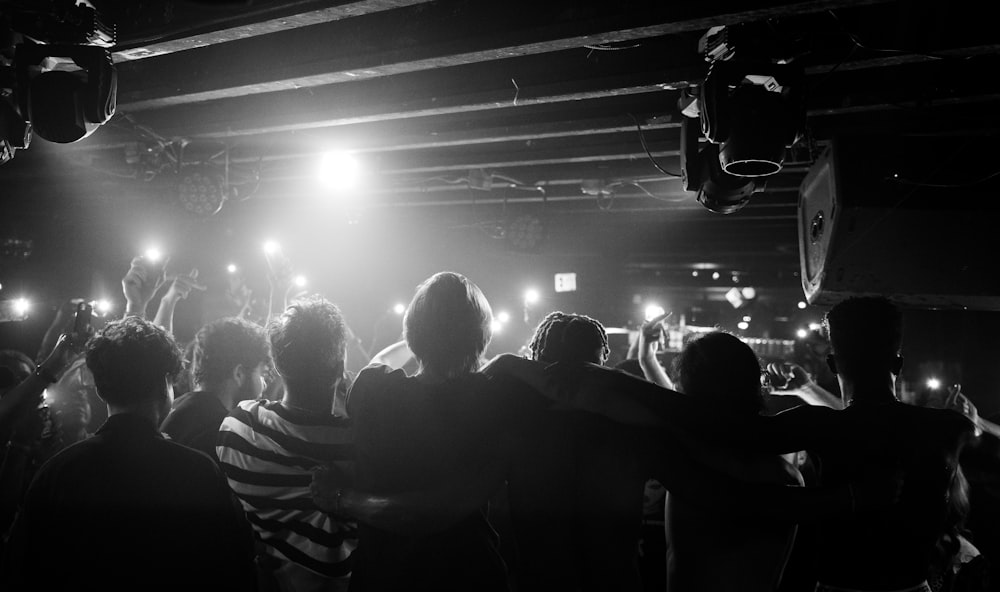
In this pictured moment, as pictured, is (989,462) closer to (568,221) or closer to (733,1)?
(733,1)

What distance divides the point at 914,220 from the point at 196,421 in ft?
15.1

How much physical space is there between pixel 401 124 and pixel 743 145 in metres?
2.88

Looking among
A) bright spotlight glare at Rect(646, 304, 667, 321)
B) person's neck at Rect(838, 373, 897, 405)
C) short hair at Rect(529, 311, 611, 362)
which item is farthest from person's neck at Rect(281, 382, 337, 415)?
person's neck at Rect(838, 373, 897, 405)

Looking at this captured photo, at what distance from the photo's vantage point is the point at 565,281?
9.96 m

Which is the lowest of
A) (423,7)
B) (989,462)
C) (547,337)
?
(989,462)

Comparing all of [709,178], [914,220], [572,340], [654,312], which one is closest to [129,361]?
[572,340]

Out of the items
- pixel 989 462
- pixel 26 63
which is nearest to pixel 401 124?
pixel 26 63

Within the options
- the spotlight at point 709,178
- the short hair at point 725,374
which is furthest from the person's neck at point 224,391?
the spotlight at point 709,178

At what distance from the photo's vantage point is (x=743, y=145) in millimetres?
2691

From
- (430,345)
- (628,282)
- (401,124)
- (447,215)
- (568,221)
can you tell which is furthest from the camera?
(628,282)

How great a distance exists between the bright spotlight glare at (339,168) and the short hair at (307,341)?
11.0 ft

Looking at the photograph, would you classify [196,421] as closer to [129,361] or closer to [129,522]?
[129,361]

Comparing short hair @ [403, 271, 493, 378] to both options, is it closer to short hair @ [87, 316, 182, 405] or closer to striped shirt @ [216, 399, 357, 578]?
striped shirt @ [216, 399, 357, 578]

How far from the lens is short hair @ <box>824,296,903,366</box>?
2139 mm
